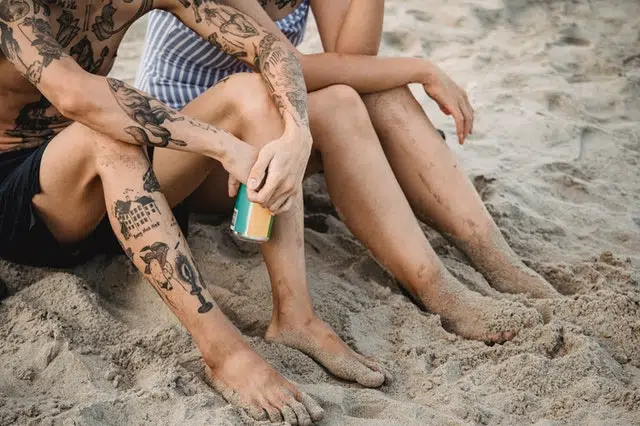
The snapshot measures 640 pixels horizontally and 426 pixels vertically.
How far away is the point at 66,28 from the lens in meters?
2.39

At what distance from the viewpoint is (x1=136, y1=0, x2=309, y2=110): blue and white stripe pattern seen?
2922mm

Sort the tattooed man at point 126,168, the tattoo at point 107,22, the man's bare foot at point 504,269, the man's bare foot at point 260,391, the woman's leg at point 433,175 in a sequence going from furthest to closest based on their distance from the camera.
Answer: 1. the woman's leg at point 433,175
2. the man's bare foot at point 504,269
3. the tattoo at point 107,22
4. the tattooed man at point 126,168
5. the man's bare foot at point 260,391

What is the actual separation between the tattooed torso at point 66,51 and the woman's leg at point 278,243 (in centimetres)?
37

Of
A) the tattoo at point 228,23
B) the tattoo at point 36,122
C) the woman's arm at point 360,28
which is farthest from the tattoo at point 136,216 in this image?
the woman's arm at point 360,28

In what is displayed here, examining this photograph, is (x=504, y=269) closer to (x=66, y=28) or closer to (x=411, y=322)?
(x=411, y=322)

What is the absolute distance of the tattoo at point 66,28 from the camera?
2371 millimetres

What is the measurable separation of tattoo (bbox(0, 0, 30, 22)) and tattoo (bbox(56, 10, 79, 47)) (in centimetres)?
19

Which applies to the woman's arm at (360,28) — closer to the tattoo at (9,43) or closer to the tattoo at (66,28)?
the tattoo at (66,28)

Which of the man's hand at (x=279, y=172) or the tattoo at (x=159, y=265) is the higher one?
the man's hand at (x=279, y=172)

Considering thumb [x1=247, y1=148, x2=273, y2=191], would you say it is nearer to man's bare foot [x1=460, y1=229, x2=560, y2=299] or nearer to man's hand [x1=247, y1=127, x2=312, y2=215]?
man's hand [x1=247, y1=127, x2=312, y2=215]

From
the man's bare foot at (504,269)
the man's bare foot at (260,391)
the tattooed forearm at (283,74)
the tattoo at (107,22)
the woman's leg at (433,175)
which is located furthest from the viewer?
the woman's leg at (433,175)

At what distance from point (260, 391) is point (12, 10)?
3.77 feet

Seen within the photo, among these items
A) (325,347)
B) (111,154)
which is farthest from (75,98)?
(325,347)

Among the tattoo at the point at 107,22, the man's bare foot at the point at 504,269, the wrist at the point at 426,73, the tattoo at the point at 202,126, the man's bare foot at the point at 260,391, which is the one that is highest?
the tattoo at the point at 107,22
